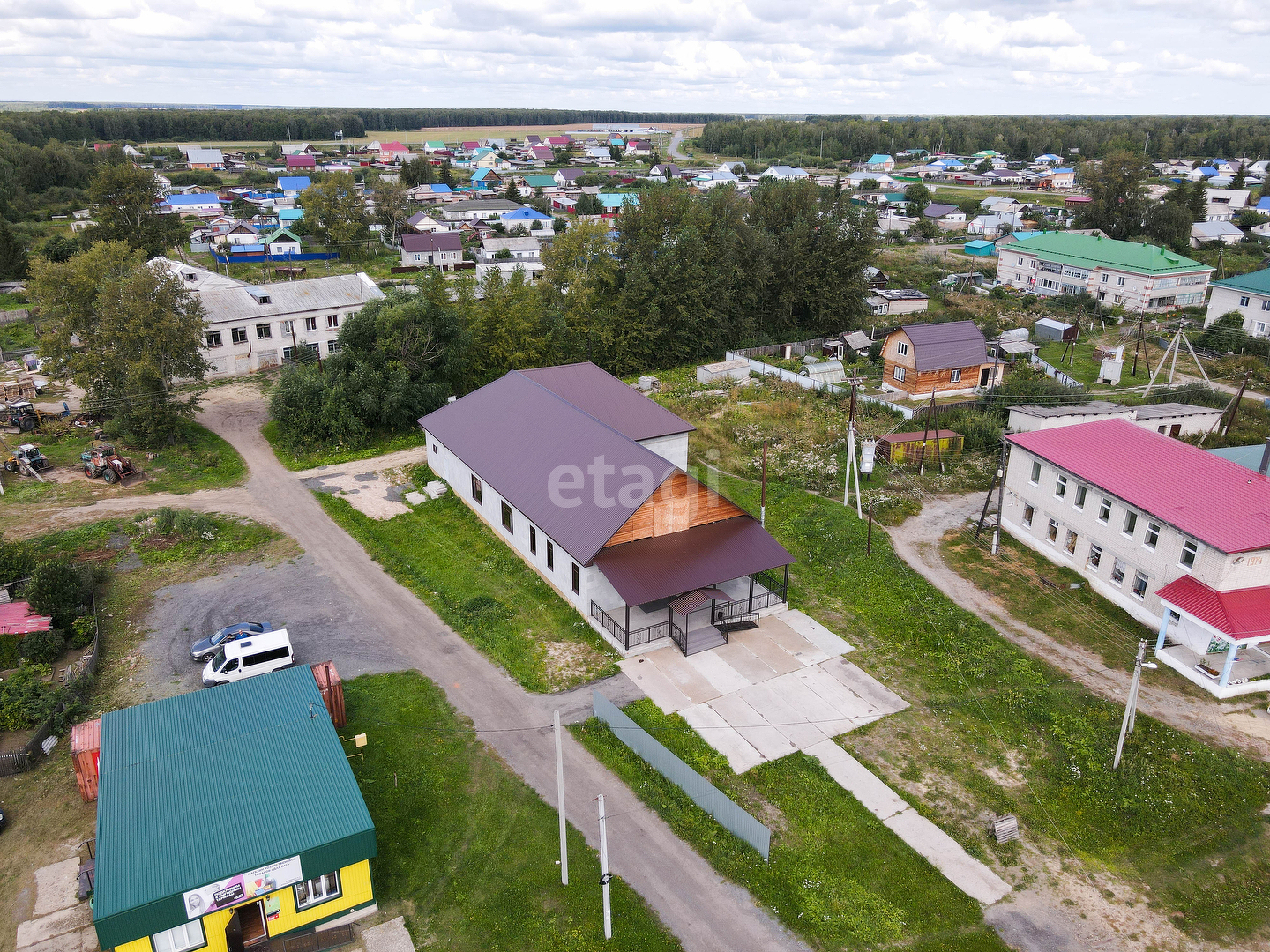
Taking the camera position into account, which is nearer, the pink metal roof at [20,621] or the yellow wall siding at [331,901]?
the yellow wall siding at [331,901]

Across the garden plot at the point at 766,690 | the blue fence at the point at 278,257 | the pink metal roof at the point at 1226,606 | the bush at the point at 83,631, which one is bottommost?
the garden plot at the point at 766,690

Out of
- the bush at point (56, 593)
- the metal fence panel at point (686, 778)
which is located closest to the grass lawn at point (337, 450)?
the bush at point (56, 593)

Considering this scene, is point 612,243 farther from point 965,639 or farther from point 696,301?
point 965,639

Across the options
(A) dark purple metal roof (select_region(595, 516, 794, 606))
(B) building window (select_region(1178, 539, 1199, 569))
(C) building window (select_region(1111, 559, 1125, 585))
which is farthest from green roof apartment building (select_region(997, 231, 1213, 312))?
(A) dark purple metal roof (select_region(595, 516, 794, 606))

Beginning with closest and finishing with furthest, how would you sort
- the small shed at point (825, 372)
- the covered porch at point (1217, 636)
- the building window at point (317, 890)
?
the building window at point (317, 890), the covered porch at point (1217, 636), the small shed at point (825, 372)

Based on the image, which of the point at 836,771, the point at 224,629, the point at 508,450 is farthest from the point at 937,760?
the point at 224,629

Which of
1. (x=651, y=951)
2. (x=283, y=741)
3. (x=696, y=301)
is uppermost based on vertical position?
(x=696, y=301)

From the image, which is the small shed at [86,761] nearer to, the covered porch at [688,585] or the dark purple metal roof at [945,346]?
the covered porch at [688,585]
